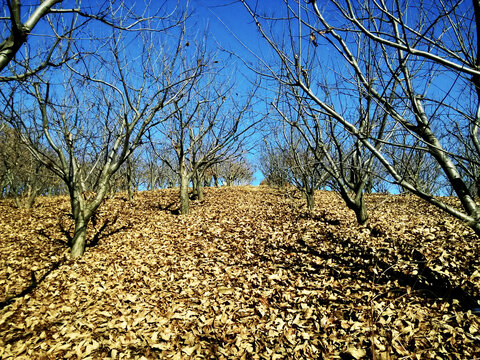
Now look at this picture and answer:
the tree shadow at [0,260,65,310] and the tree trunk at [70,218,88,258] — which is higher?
the tree trunk at [70,218,88,258]

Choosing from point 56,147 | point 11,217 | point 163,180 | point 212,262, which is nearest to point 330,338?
point 212,262

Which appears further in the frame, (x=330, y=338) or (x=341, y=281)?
(x=341, y=281)

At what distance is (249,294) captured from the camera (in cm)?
428

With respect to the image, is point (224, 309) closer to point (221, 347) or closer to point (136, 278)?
point (221, 347)

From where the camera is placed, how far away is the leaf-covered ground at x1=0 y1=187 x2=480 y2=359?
10.2ft

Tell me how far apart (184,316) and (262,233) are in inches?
148

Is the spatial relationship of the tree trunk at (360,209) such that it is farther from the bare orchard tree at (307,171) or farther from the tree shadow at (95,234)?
the tree shadow at (95,234)

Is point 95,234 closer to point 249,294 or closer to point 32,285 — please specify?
point 32,285

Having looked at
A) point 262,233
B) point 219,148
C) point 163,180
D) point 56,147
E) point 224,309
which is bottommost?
point 224,309

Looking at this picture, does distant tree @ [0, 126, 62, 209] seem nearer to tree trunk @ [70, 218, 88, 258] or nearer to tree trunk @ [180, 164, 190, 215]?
tree trunk @ [180, 164, 190, 215]

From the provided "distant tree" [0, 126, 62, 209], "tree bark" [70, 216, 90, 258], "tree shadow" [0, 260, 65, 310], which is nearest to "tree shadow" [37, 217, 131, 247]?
"tree bark" [70, 216, 90, 258]

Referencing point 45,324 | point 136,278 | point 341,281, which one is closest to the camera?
point 45,324

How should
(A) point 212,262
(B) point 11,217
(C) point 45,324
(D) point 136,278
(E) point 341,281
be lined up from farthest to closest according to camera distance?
(B) point 11,217 → (A) point 212,262 → (D) point 136,278 → (E) point 341,281 → (C) point 45,324

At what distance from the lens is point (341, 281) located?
4266 millimetres
